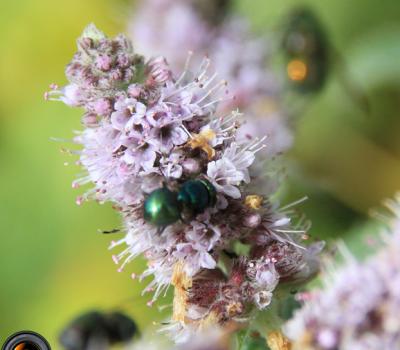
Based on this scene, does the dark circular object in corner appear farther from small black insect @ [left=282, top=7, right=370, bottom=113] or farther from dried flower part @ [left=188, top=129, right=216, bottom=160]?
small black insect @ [left=282, top=7, right=370, bottom=113]

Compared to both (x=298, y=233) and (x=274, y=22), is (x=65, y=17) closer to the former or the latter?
(x=274, y=22)

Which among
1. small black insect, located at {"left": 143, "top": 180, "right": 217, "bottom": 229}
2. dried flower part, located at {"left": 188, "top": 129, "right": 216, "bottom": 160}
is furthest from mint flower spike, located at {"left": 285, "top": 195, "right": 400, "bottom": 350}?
dried flower part, located at {"left": 188, "top": 129, "right": 216, "bottom": 160}

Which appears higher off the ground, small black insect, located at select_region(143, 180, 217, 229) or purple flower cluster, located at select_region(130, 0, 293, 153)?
purple flower cluster, located at select_region(130, 0, 293, 153)

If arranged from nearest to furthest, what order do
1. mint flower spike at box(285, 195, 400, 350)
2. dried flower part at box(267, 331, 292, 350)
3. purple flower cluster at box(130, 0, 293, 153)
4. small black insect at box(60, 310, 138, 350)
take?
mint flower spike at box(285, 195, 400, 350), small black insect at box(60, 310, 138, 350), dried flower part at box(267, 331, 292, 350), purple flower cluster at box(130, 0, 293, 153)

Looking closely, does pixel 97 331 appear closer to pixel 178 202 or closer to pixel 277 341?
pixel 178 202

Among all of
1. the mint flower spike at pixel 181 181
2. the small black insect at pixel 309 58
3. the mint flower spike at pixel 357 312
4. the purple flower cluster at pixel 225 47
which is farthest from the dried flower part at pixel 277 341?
the small black insect at pixel 309 58

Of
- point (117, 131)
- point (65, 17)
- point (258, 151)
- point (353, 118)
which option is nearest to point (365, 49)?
point (353, 118)

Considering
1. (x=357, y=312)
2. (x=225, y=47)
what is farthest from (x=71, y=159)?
(x=357, y=312)
